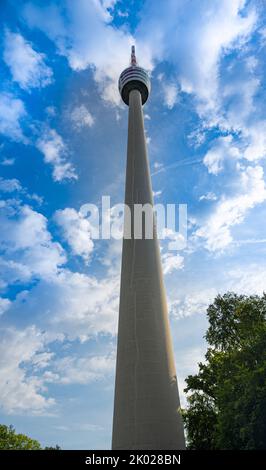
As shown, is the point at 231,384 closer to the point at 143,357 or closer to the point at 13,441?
the point at 143,357

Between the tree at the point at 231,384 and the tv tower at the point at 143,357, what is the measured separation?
398 cm

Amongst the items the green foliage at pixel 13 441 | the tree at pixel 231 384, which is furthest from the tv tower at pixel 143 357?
the green foliage at pixel 13 441

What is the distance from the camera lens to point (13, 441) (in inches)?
2437

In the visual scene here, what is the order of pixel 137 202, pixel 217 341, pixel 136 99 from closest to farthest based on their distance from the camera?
pixel 137 202 → pixel 217 341 → pixel 136 99

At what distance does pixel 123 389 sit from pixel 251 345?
10.7 metres

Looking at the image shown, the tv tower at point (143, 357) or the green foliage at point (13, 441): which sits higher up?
the tv tower at point (143, 357)

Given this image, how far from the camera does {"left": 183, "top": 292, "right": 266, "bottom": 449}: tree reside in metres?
23.4

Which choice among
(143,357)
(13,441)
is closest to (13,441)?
(13,441)

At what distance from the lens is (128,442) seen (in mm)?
25672

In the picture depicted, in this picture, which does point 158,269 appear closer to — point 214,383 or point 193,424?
point 214,383

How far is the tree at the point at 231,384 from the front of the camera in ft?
76.7

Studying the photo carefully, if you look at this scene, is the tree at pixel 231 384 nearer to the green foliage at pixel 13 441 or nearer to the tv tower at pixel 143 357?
the tv tower at pixel 143 357
